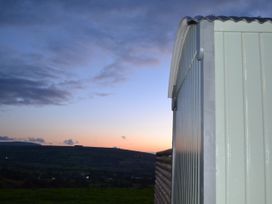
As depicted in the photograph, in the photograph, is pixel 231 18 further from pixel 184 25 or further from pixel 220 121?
pixel 220 121

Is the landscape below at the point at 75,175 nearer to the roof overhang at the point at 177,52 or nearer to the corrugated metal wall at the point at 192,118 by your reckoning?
the roof overhang at the point at 177,52

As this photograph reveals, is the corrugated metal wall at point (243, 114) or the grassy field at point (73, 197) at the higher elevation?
the corrugated metal wall at point (243, 114)

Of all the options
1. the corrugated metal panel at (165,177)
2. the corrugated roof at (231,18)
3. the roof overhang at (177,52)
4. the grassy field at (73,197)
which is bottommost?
the grassy field at (73,197)

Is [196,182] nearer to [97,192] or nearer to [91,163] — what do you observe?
[97,192]

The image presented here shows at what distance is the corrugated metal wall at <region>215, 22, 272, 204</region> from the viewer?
2.56m

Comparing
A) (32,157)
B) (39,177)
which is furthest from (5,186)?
(32,157)

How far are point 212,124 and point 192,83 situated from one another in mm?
651

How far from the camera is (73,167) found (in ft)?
180

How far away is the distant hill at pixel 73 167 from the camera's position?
37719 millimetres

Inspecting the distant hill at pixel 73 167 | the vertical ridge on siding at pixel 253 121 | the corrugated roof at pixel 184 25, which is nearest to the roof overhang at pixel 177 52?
the corrugated roof at pixel 184 25

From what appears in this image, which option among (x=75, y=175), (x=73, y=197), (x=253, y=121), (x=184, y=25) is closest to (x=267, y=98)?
(x=253, y=121)

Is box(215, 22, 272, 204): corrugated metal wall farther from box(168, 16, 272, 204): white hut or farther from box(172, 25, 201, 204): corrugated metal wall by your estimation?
box(172, 25, 201, 204): corrugated metal wall

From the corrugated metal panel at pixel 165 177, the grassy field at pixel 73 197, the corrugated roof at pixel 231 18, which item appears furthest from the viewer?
the grassy field at pixel 73 197

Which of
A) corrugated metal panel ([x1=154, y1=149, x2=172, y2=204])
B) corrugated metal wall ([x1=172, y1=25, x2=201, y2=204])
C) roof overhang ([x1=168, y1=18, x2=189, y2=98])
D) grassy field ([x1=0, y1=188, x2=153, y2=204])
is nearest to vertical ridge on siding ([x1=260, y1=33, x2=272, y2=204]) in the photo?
corrugated metal wall ([x1=172, y1=25, x2=201, y2=204])
